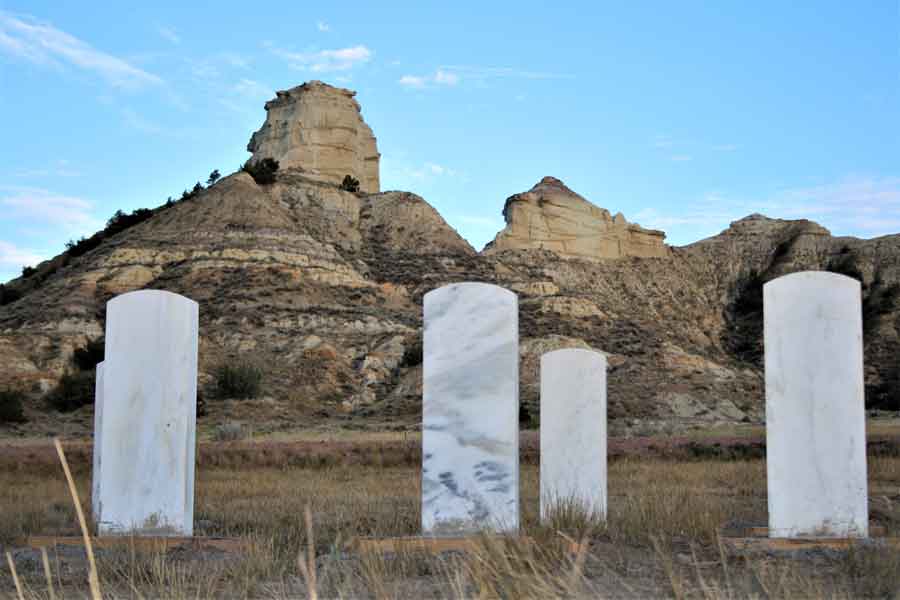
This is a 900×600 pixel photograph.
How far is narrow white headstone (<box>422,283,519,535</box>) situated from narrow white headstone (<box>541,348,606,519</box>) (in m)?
2.43

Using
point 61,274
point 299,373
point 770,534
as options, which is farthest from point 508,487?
point 61,274

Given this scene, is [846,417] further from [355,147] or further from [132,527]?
[355,147]

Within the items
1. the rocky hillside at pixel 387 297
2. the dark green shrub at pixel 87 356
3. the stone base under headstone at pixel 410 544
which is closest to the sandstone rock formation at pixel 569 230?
the rocky hillside at pixel 387 297

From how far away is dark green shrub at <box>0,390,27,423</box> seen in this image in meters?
31.6

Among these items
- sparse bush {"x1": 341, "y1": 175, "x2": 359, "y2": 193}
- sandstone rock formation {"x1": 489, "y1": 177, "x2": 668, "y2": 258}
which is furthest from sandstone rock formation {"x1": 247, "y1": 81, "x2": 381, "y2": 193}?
sandstone rock formation {"x1": 489, "y1": 177, "x2": 668, "y2": 258}

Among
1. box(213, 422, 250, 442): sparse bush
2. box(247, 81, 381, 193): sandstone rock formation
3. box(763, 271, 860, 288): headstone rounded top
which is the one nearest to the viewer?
box(763, 271, 860, 288): headstone rounded top

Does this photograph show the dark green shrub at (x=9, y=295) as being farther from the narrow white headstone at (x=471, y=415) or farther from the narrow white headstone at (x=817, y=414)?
the narrow white headstone at (x=817, y=414)

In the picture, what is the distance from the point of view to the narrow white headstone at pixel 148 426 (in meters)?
8.39

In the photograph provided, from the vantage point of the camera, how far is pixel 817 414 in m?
7.81

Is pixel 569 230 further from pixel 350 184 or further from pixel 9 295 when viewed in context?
pixel 9 295

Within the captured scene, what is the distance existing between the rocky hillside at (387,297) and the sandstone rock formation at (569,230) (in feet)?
0.47

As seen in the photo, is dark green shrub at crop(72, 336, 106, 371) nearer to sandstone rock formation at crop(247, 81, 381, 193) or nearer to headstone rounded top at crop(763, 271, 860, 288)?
sandstone rock formation at crop(247, 81, 381, 193)

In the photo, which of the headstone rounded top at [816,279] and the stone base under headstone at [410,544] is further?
the headstone rounded top at [816,279]

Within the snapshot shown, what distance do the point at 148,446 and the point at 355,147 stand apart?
213ft
